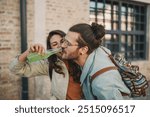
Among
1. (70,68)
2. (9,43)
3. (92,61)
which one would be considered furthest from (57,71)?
(9,43)

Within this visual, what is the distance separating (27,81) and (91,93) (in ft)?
16.6

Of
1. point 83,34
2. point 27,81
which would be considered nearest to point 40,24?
point 27,81

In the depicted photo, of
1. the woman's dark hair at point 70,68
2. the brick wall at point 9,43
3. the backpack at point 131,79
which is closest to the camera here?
the backpack at point 131,79

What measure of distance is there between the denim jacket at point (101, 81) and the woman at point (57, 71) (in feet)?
0.93

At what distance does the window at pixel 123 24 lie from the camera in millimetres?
10258

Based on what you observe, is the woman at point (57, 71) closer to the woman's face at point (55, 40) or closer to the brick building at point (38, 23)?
the woman's face at point (55, 40)

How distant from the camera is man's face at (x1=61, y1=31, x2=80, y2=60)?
247 centimetres

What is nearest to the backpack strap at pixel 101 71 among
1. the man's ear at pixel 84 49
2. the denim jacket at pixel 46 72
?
the man's ear at pixel 84 49

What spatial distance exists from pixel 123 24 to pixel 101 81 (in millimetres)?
9255

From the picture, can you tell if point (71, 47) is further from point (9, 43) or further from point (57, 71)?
point (9, 43)

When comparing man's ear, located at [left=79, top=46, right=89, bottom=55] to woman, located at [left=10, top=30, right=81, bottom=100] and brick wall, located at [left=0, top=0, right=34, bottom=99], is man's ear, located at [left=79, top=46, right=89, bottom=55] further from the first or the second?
brick wall, located at [left=0, top=0, right=34, bottom=99]

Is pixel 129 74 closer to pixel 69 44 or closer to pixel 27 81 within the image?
pixel 69 44

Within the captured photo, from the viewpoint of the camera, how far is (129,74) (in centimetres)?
245

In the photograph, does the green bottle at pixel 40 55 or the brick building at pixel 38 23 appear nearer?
the green bottle at pixel 40 55
